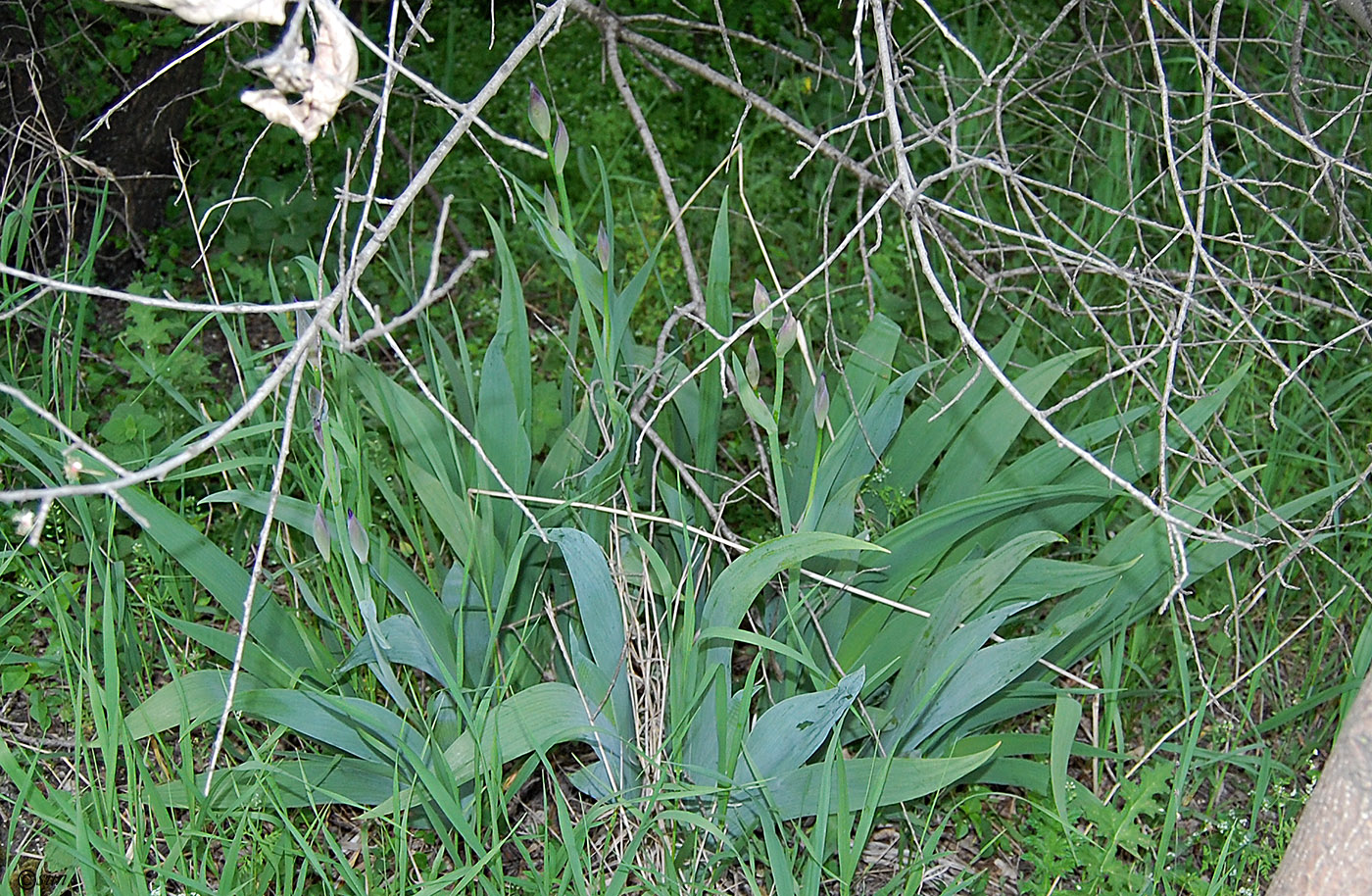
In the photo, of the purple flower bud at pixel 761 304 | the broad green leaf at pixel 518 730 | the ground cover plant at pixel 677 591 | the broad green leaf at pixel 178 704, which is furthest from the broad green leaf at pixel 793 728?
the broad green leaf at pixel 178 704

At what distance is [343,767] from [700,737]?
495mm

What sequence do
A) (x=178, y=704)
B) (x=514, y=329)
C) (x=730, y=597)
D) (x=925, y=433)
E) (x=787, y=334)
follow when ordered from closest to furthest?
(x=787, y=334)
(x=730, y=597)
(x=178, y=704)
(x=514, y=329)
(x=925, y=433)

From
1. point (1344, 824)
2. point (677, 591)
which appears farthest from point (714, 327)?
point (1344, 824)

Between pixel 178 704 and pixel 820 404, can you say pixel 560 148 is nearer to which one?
pixel 820 404

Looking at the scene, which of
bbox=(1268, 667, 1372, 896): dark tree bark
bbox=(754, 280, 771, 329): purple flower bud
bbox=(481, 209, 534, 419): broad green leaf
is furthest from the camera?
bbox=(481, 209, 534, 419): broad green leaf

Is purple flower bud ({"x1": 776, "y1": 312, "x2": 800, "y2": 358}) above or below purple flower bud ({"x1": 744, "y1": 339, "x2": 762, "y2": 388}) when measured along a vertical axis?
above

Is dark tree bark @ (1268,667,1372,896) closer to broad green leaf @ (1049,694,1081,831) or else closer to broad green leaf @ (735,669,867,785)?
broad green leaf @ (735,669,867,785)

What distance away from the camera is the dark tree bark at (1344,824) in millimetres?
932

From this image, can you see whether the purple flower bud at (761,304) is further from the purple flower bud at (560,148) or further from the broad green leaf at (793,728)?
the broad green leaf at (793,728)

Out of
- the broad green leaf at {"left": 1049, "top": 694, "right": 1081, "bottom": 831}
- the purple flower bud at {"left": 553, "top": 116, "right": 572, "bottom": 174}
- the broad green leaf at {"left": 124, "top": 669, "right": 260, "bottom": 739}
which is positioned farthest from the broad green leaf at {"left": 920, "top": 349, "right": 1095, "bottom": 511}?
the broad green leaf at {"left": 124, "top": 669, "right": 260, "bottom": 739}

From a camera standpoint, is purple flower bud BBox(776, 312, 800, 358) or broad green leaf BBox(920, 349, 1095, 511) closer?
purple flower bud BBox(776, 312, 800, 358)

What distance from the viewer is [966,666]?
5.09 ft

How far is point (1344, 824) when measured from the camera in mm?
941

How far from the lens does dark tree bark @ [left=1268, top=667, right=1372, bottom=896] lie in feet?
3.06
